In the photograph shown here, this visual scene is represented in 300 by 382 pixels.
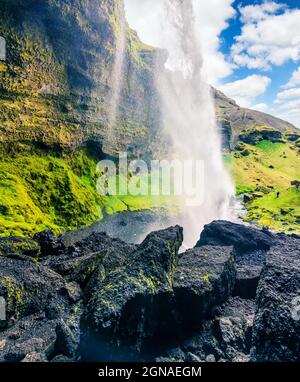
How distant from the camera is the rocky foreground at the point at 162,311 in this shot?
309 inches

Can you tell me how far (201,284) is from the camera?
34.7 feet

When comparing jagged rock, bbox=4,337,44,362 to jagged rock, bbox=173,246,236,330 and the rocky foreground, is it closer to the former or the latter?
the rocky foreground

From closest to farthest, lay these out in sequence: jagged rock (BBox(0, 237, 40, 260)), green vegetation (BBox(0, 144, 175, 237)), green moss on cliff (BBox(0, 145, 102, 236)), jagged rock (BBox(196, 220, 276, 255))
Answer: jagged rock (BBox(196, 220, 276, 255)) < jagged rock (BBox(0, 237, 40, 260)) < green moss on cliff (BBox(0, 145, 102, 236)) < green vegetation (BBox(0, 144, 175, 237))

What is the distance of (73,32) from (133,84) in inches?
1169

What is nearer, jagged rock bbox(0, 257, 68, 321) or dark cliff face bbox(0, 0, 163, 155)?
jagged rock bbox(0, 257, 68, 321)

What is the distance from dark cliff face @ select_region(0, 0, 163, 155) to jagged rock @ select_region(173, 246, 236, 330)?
4241 cm

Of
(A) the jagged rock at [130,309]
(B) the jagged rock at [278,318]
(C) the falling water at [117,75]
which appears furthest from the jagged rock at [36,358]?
(C) the falling water at [117,75]

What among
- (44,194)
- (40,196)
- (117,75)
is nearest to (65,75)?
(117,75)

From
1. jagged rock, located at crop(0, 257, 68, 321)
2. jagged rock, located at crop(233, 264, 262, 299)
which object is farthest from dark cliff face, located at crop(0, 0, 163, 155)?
jagged rock, located at crop(233, 264, 262, 299)

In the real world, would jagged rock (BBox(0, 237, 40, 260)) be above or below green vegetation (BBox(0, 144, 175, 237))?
below

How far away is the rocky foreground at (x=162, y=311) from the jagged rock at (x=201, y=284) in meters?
0.03

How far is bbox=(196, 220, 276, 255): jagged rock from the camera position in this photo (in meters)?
21.2

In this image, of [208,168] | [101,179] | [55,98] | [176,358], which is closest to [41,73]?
[55,98]

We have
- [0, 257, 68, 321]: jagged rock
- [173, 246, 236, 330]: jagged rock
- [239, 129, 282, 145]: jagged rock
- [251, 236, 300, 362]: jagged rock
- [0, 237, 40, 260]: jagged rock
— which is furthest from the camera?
[239, 129, 282, 145]: jagged rock
